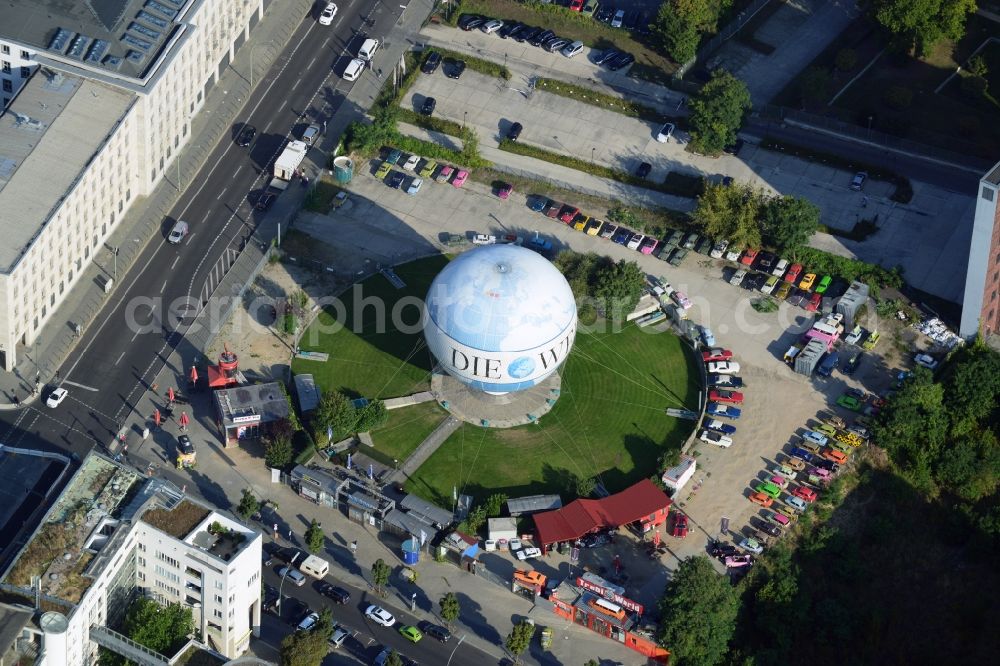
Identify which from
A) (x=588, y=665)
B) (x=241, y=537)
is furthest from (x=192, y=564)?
(x=588, y=665)

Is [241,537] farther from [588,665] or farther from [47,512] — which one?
[588,665]

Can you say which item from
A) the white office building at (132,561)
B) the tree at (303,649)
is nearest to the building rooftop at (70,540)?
the white office building at (132,561)

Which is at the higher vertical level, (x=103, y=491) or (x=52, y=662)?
(x=103, y=491)

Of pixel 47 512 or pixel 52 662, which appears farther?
pixel 47 512

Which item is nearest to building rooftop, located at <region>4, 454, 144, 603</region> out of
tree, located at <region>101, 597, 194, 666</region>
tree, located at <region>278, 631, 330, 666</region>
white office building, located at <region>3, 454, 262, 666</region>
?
white office building, located at <region>3, 454, 262, 666</region>

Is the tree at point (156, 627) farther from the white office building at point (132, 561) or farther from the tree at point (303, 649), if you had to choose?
the tree at point (303, 649)
